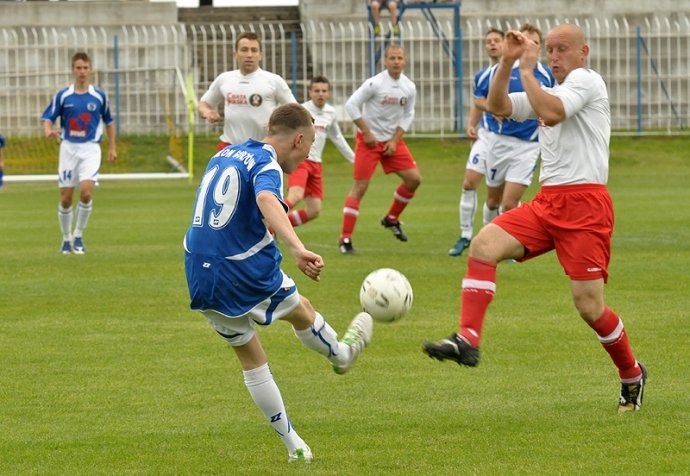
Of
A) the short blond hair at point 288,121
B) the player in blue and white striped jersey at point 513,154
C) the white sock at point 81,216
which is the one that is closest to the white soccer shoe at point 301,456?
the short blond hair at point 288,121

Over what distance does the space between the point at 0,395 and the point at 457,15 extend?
2410 centimetres

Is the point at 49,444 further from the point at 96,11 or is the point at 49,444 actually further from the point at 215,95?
the point at 96,11

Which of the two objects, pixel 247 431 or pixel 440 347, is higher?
pixel 440 347

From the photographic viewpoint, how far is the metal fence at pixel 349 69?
2811 centimetres

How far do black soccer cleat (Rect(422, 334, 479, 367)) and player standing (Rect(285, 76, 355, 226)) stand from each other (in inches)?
265

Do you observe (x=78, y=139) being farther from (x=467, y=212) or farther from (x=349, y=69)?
(x=349, y=69)

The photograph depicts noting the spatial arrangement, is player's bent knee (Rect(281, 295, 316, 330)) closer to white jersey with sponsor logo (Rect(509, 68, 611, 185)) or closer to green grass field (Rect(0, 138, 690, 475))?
green grass field (Rect(0, 138, 690, 475))

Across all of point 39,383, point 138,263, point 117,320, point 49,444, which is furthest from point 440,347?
point 138,263

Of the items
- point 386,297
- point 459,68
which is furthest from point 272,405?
point 459,68

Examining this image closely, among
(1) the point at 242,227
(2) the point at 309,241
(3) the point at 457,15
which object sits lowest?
(2) the point at 309,241

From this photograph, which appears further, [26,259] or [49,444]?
[26,259]

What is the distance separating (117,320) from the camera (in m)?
8.59

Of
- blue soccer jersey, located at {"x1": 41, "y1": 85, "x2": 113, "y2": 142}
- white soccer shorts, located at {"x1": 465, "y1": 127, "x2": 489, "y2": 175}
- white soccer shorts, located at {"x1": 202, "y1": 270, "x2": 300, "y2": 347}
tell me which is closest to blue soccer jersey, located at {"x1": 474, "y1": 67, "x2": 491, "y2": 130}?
white soccer shorts, located at {"x1": 465, "y1": 127, "x2": 489, "y2": 175}

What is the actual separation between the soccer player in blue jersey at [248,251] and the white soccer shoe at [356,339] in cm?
50
